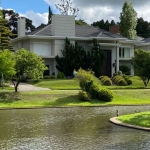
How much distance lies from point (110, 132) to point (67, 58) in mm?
32869

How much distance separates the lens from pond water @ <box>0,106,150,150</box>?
46.1 ft

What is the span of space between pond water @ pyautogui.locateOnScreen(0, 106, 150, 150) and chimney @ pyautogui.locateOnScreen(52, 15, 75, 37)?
29.2 m

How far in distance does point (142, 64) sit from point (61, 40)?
13.8 m

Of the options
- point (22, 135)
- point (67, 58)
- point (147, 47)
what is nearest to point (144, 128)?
point (22, 135)

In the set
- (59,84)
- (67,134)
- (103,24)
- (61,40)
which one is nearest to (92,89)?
(59,84)

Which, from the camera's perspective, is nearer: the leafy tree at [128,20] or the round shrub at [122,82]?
the round shrub at [122,82]

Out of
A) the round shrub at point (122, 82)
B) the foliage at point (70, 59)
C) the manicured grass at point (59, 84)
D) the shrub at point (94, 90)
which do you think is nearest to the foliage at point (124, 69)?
the foliage at point (70, 59)

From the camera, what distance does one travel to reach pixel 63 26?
51.1 m

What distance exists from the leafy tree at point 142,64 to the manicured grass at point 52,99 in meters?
7.07

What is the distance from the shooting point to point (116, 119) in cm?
2052

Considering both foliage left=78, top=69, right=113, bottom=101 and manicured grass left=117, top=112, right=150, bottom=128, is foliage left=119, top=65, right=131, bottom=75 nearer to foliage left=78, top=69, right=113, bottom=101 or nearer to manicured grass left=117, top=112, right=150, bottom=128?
foliage left=78, top=69, right=113, bottom=101

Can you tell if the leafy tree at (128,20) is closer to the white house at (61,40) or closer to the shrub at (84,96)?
the white house at (61,40)

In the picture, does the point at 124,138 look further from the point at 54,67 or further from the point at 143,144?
the point at 54,67

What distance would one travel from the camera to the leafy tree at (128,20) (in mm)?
76375
